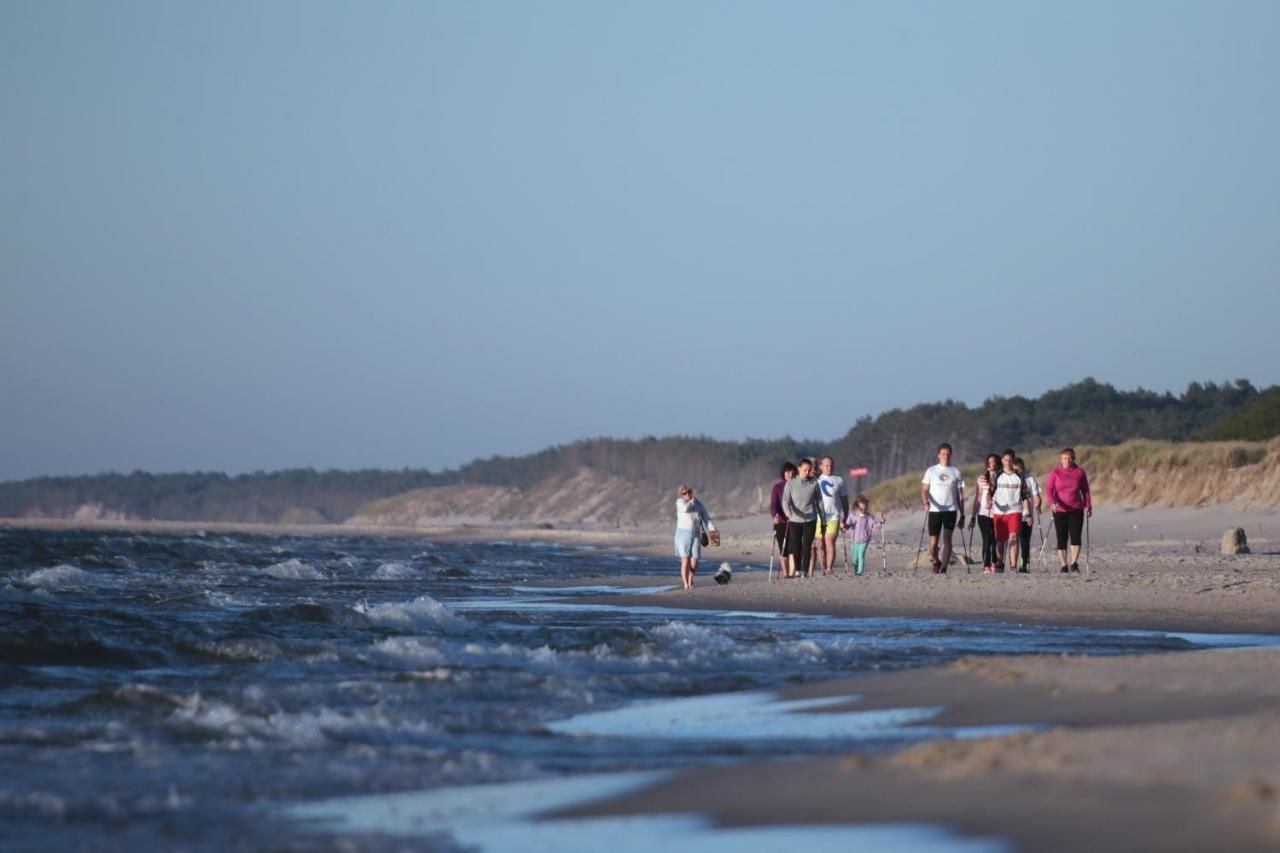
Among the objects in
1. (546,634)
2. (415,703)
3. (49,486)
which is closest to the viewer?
(415,703)

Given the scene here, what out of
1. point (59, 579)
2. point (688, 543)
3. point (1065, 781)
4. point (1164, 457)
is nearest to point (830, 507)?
point (688, 543)

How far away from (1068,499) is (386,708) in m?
12.3

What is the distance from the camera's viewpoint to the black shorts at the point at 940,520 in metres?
20.1

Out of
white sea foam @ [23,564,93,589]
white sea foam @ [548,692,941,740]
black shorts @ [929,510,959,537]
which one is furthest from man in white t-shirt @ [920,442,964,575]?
white sea foam @ [23,564,93,589]

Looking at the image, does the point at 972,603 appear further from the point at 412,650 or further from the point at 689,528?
the point at 412,650

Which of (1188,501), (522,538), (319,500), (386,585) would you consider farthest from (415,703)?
(319,500)

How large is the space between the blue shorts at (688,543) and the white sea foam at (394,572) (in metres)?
8.06

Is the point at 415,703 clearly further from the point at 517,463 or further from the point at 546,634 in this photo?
the point at 517,463

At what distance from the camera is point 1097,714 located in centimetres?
780

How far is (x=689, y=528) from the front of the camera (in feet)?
68.6

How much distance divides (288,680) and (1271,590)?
1016 centimetres

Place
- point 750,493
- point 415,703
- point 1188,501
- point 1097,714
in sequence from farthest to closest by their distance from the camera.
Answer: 1. point 750,493
2. point 1188,501
3. point 415,703
4. point 1097,714

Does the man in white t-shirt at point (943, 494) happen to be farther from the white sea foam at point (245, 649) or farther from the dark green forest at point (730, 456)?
the dark green forest at point (730, 456)

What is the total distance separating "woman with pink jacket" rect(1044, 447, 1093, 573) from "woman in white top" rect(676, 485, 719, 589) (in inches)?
166
